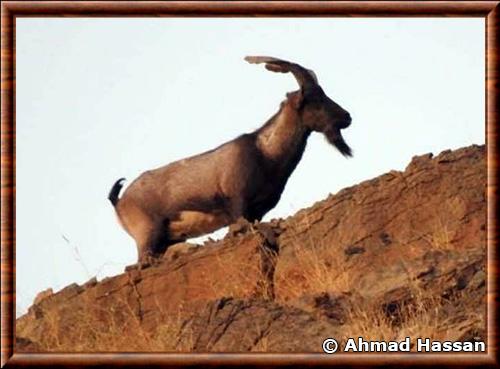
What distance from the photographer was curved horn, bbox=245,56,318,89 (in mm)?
18219

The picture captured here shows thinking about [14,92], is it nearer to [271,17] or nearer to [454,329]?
[271,17]

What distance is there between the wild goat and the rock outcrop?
1.74 meters

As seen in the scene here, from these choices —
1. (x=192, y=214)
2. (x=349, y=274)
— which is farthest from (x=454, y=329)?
(x=192, y=214)

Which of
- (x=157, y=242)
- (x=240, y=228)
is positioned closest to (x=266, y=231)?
(x=240, y=228)

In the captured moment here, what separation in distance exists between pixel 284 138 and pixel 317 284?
13.5 feet

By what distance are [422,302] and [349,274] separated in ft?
3.67

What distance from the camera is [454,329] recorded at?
14.6 m

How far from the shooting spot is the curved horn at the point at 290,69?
18219 millimetres

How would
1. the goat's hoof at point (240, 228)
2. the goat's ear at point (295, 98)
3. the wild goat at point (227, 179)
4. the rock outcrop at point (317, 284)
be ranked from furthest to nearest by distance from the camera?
the goat's ear at point (295, 98), the wild goat at point (227, 179), the goat's hoof at point (240, 228), the rock outcrop at point (317, 284)

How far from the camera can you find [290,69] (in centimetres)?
1889

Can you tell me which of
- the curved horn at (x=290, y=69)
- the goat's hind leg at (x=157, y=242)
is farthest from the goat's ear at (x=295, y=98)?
the goat's hind leg at (x=157, y=242)

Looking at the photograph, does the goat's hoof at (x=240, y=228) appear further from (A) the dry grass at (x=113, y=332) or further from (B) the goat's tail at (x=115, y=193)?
(B) the goat's tail at (x=115, y=193)

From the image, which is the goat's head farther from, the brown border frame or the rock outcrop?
the brown border frame

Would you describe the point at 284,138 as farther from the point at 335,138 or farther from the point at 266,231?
the point at 266,231
